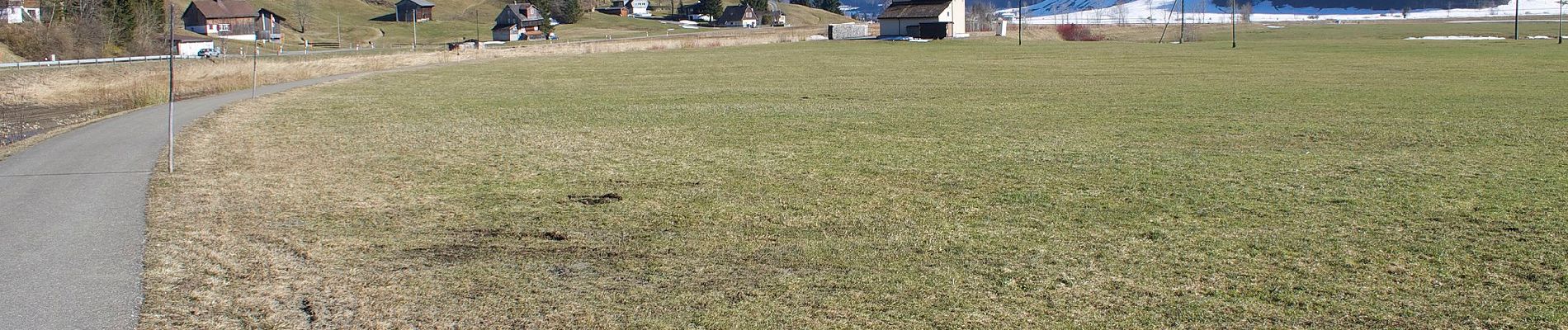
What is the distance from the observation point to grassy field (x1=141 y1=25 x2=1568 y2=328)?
6.65 meters

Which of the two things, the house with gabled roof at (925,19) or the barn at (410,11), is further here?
the barn at (410,11)

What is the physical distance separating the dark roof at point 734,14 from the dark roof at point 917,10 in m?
55.5

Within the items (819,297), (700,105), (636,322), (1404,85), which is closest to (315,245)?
(636,322)

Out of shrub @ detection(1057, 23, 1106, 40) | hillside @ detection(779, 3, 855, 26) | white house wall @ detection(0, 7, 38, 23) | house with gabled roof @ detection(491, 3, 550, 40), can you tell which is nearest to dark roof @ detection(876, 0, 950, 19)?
shrub @ detection(1057, 23, 1106, 40)

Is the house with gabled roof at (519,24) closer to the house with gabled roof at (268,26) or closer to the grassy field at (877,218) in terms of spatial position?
the house with gabled roof at (268,26)

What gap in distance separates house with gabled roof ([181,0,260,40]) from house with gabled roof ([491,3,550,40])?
21.9 metres

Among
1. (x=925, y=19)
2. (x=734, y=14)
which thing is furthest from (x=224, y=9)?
(x=734, y=14)

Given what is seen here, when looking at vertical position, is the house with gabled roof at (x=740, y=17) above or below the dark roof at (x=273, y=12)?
above

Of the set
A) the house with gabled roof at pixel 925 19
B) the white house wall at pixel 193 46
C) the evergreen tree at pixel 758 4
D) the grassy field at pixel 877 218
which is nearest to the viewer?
the grassy field at pixel 877 218

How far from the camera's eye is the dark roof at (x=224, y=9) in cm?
10250

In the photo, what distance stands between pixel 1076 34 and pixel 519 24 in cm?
5499

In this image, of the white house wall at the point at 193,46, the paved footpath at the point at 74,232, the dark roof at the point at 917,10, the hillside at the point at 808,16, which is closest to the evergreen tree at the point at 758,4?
the hillside at the point at 808,16

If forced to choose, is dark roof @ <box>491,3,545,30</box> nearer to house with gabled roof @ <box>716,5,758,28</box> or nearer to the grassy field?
house with gabled roof @ <box>716,5,758,28</box>

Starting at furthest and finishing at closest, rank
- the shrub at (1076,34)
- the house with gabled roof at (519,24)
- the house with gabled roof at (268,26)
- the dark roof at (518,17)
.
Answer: the dark roof at (518,17) → the house with gabled roof at (519,24) → the house with gabled roof at (268,26) → the shrub at (1076,34)
